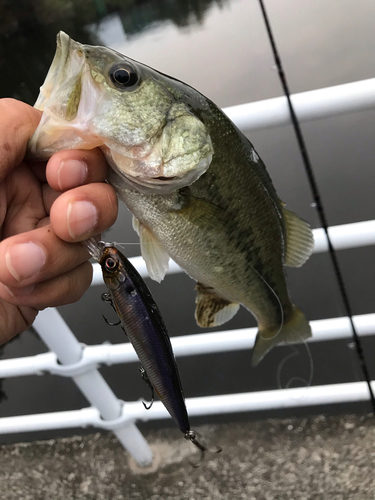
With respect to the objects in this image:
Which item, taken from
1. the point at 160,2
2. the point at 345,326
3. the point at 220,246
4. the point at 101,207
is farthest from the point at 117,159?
the point at 160,2

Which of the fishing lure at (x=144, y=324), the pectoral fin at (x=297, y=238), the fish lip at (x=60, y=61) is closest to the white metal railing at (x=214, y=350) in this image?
the pectoral fin at (x=297, y=238)

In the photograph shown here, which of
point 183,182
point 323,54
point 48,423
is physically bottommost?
point 323,54

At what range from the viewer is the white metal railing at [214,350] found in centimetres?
119

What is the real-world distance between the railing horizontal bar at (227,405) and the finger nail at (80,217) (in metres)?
1.33

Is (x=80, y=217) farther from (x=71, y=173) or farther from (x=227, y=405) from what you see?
(x=227, y=405)

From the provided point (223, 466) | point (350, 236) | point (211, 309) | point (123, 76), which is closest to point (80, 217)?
point (123, 76)

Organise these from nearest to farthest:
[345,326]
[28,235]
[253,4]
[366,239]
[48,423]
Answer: [28,235] < [366,239] < [345,326] < [48,423] < [253,4]

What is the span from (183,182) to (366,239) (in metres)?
0.72

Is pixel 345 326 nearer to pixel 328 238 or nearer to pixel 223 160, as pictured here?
pixel 328 238

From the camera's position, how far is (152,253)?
1.01m

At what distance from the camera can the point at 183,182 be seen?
0.89 m

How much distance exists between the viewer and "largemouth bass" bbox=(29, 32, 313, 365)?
814mm

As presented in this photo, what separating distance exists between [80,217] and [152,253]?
274 millimetres

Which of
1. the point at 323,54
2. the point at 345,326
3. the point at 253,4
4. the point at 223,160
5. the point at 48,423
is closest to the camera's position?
the point at 223,160
